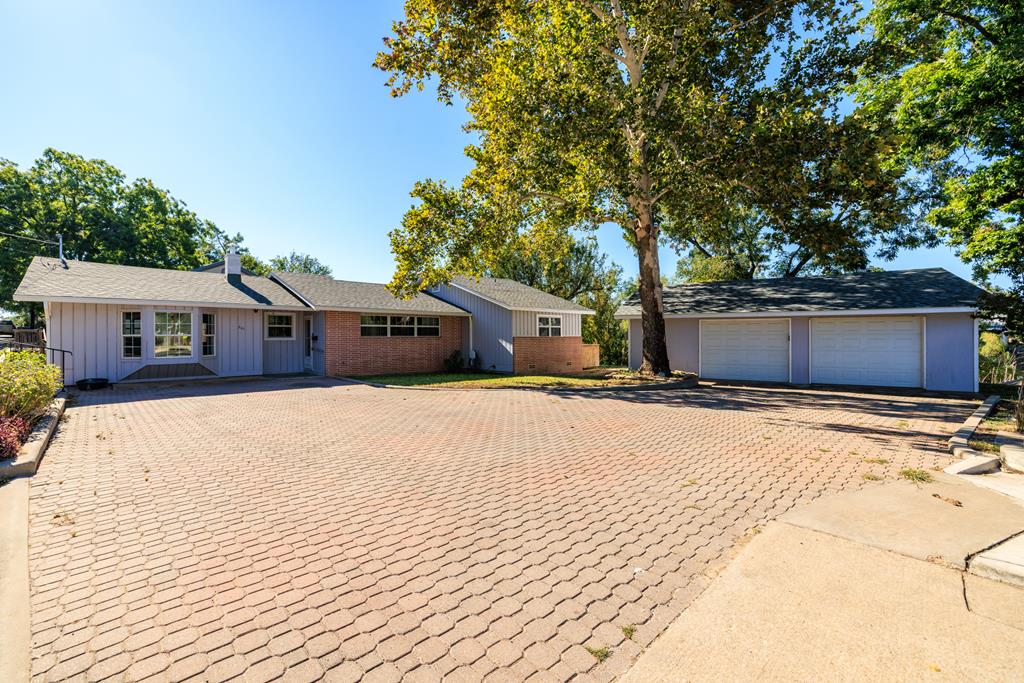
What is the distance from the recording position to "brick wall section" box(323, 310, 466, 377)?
58.6 feet

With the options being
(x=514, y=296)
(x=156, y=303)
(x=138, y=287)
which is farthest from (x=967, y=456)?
(x=138, y=287)

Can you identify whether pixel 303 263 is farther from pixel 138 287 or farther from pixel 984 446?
pixel 984 446

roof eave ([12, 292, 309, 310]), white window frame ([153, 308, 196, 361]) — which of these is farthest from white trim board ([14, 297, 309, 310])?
white window frame ([153, 308, 196, 361])

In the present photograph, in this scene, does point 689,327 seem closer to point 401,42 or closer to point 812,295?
point 812,295

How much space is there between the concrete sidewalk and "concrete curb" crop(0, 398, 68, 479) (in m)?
7.19

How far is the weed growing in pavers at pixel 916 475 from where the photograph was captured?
5.48 metres

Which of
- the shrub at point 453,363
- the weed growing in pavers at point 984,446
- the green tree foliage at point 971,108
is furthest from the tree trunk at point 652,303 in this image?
the weed growing in pavers at point 984,446

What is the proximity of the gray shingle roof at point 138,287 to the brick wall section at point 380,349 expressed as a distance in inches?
73.9

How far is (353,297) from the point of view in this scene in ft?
63.2

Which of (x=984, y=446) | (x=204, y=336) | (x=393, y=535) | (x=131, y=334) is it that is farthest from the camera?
(x=204, y=336)

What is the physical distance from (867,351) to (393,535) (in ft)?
56.8

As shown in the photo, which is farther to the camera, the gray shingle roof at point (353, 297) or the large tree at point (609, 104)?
the gray shingle roof at point (353, 297)

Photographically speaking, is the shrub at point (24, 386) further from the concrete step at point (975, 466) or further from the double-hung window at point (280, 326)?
the concrete step at point (975, 466)

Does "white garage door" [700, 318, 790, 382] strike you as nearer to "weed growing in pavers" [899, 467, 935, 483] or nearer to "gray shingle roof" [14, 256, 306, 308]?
"weed growing in pavers" [899, 467, 935, 483]
